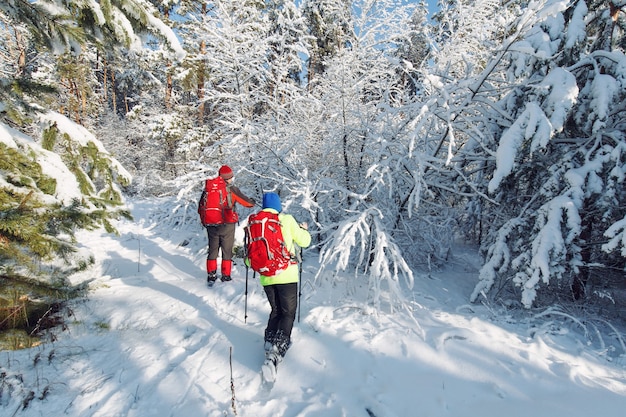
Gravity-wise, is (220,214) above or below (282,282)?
above

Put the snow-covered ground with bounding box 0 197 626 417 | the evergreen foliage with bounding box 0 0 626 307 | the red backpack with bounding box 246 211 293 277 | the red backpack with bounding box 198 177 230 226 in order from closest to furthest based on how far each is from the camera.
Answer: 1. the snow-covered ground with bounding box 0 197 626 417
2. the red backpack with bounding box 246 211 293 277
3. the evergreen foliage with bounding box 0 0 626 307
4. the red backpack with bounding box 198 177 230 226

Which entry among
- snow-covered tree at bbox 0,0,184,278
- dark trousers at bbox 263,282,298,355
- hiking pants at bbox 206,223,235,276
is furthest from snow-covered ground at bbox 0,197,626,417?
snow-covered tree at bbox 0,0,184,278

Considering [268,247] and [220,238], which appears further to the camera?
[220,238]

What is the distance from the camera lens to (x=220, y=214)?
554cm

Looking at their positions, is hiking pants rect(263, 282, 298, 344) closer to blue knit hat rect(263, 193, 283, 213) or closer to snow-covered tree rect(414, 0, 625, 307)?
blue knit hat rect(263, 193, 283, 213)

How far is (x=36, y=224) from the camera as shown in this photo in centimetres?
313

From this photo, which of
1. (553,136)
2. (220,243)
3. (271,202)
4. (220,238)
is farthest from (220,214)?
(553,136)

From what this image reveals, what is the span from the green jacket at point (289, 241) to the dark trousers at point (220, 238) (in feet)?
7.49

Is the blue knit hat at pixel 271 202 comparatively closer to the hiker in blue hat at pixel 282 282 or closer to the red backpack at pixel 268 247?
the hiker in blue hat at pixel 282 282

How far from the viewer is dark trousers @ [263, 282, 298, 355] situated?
350cm

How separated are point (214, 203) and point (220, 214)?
0.22 m

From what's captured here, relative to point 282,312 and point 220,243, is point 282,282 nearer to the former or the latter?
point 282,312

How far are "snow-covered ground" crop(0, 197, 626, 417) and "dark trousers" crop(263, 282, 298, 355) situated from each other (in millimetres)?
277

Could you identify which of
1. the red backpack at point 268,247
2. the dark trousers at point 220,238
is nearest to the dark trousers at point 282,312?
the red backpack at point 268,247
